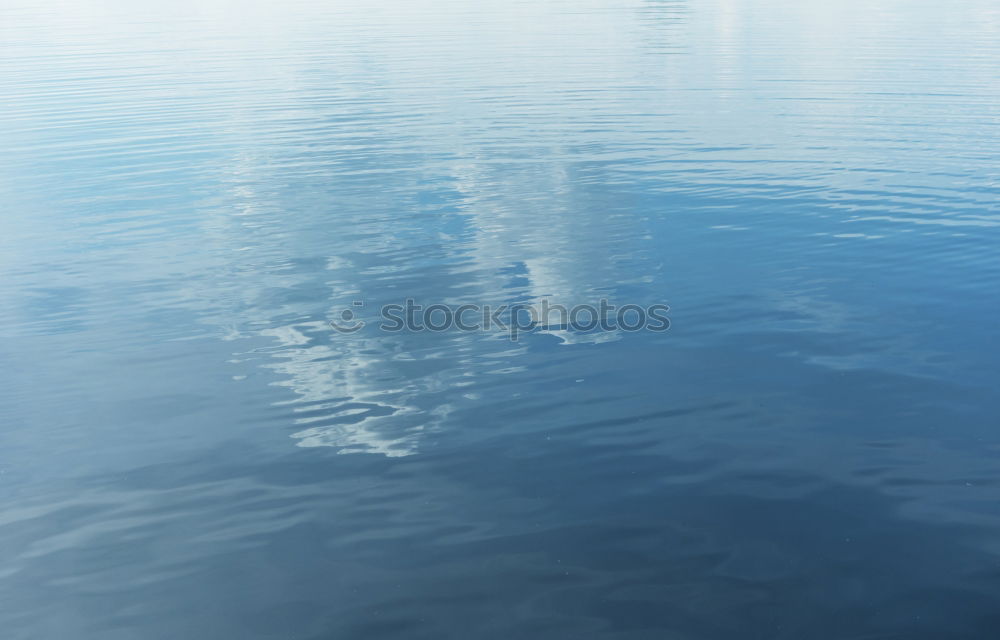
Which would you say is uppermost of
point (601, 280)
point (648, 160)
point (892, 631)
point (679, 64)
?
point (679, 64)

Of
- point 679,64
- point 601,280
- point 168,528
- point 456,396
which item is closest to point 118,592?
point 168,528

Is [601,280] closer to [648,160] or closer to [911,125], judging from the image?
[648,160]

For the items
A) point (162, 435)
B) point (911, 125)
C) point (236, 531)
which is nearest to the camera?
point (236, 531)

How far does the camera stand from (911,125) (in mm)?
35156

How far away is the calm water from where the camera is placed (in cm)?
1059

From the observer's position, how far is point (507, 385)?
610 inches

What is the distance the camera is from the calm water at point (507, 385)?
34.8 ft

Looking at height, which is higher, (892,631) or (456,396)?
(456,396)

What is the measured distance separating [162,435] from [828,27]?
237ft

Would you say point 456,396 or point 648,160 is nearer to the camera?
point 456,396

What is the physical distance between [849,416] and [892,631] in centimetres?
494

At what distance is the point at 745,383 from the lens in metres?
15.4

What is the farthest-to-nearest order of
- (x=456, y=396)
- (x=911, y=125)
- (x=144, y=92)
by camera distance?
(x=144, y=92)
(x=911, y=125)
(x=456, y=396)

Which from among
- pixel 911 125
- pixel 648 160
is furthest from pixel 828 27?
pixel 648 160
